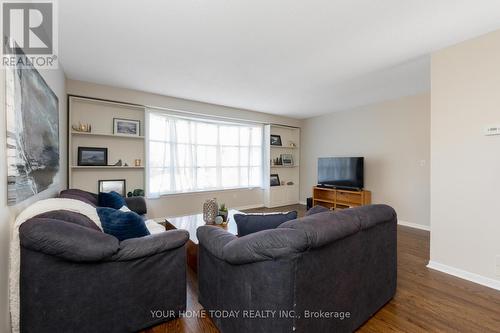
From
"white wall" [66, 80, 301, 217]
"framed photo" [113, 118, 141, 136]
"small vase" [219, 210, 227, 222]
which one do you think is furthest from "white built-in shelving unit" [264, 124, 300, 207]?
"framed photo" [113, 118, 141, 136]

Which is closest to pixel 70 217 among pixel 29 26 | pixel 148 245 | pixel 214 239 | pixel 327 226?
pixel 148 245

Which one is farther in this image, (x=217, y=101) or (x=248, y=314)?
(x=217, y=101)

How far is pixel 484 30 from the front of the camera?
7.13 feet

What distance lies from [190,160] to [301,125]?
3450mm

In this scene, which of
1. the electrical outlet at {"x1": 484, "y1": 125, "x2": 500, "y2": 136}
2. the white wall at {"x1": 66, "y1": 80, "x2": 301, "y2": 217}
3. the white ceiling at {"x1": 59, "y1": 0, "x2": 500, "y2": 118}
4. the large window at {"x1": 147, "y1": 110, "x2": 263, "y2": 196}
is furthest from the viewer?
the large window at {"x1": 147, "y1": 110, "x2": 263, "y2": 196}

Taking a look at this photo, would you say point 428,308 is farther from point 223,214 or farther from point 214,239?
point 223,214

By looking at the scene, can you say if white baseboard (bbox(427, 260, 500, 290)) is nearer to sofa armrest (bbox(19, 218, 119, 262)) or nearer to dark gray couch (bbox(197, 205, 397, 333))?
dark gray couch (bbox(197, 205, 397, 333))

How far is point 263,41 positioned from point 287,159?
435cm

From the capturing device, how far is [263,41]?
2.37 meters

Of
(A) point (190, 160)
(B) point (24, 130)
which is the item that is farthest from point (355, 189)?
(B) point (24, 130)

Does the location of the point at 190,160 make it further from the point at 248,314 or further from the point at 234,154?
the point at 248,314

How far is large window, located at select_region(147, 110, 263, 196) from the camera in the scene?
178 inches

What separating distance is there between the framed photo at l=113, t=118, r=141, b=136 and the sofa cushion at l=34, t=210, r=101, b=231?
2.66 m

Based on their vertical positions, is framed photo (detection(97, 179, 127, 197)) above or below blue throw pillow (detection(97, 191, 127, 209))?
above
